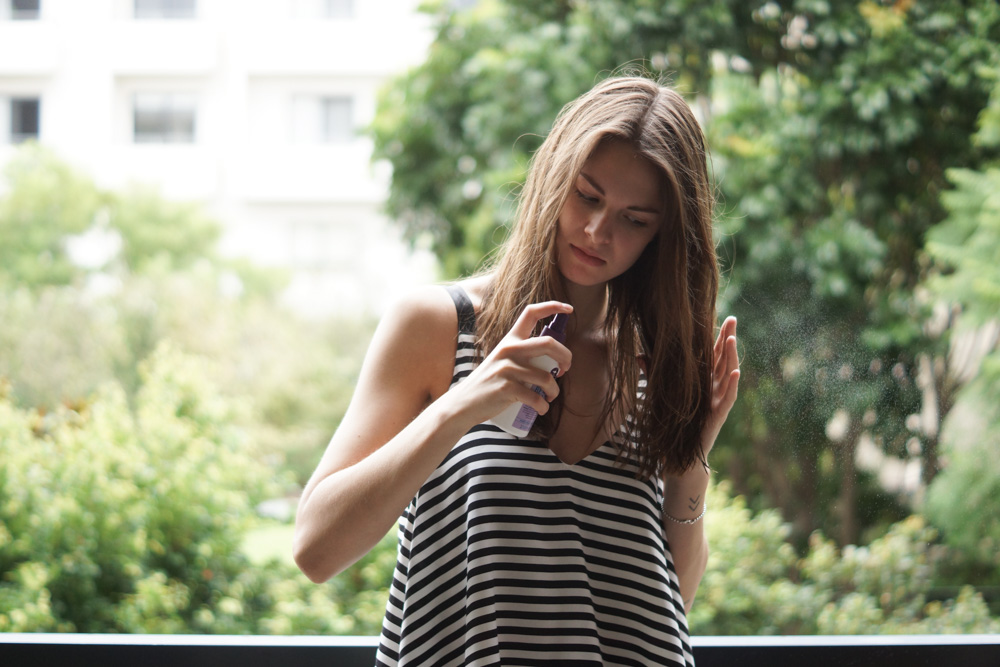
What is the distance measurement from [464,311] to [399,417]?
0.47 ft

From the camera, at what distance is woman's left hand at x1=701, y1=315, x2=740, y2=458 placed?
3.11ft

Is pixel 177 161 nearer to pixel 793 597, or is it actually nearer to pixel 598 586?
pixel 598 586

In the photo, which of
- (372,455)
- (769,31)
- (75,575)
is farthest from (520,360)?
(769,31)

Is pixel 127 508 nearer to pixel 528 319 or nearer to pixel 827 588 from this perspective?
pixel 528 319

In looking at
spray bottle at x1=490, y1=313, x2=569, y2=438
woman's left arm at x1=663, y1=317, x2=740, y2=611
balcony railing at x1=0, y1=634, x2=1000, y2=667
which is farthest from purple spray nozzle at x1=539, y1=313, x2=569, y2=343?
balcony railing at x1=0, y1=634, x2=1000, y2=667

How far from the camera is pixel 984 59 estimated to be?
1.63m

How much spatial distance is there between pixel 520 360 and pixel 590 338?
30 cm

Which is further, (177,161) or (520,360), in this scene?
(177,161)

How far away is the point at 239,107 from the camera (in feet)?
6.99

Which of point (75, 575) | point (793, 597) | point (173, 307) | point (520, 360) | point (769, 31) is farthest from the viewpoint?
point (173, 307)

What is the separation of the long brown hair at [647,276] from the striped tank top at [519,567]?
0.18ft

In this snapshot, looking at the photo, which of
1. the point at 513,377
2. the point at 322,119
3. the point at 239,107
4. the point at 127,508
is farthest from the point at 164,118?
the point at 513,377

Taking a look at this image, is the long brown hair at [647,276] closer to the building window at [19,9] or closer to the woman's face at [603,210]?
the woman's face at [603,210]

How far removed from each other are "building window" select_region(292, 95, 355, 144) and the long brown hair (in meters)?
1.48
